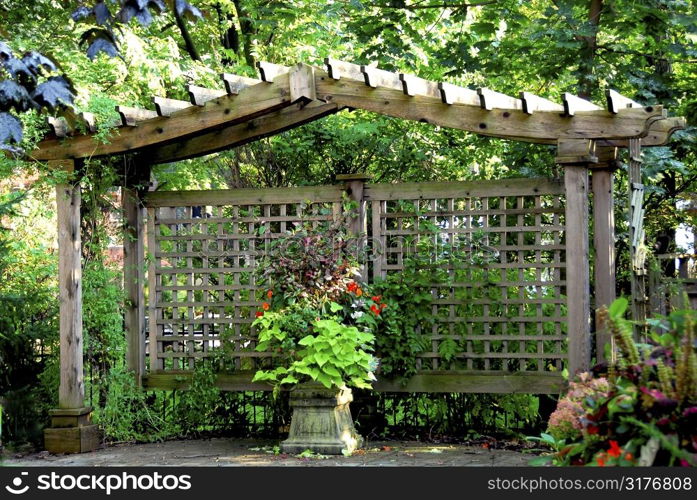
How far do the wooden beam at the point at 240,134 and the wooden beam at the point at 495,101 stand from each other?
1.21 meters

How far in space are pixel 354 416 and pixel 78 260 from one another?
2.57m

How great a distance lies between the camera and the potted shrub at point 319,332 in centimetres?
625

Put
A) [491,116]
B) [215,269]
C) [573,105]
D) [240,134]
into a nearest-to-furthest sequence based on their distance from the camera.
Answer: [573,105] < [491,116] < [240,134] < [215,269]

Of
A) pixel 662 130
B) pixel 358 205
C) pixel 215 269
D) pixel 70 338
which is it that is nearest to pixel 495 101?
pixel 662 130

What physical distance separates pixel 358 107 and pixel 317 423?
2.34 m

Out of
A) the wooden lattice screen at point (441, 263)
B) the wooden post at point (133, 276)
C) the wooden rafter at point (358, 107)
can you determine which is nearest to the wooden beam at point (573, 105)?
the wooden rafter at point (358, 107)

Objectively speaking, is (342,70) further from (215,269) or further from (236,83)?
(215,269)

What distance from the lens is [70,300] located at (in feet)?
22.8

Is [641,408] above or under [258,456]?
above

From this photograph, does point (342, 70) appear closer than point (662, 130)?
No

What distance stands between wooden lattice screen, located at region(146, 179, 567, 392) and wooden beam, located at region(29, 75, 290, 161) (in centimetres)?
80

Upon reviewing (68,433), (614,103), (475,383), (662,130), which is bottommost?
(68,433)

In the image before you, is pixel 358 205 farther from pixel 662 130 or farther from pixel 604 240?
pixel 662 130

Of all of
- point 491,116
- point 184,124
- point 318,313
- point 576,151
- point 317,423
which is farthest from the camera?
point 184,124
